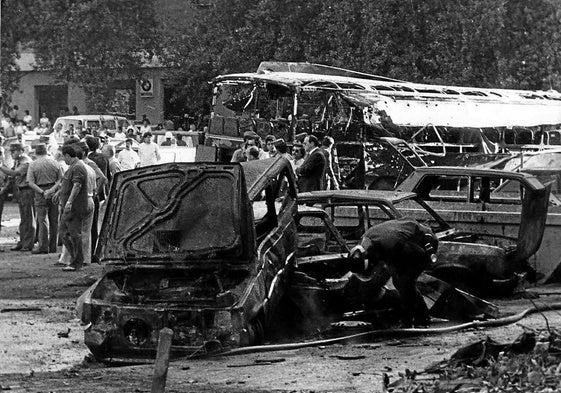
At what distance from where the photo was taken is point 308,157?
69.3ft

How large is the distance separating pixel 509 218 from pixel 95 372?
6419 millimetres

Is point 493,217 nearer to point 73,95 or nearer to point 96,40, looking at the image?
point 96,40

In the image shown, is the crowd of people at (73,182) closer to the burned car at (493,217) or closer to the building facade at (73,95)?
the burned car at (493,217)

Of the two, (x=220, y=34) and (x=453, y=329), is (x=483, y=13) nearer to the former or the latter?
(x=220, y=34)

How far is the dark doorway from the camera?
5447 centimetres

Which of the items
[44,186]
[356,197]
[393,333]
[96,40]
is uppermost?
[96,40]

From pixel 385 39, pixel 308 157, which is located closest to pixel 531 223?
pixel 308 157

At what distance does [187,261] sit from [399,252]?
1880 mm

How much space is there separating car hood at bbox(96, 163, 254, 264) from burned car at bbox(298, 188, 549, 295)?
2524 mm

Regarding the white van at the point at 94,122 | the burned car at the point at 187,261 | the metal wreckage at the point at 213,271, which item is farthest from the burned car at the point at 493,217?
the white van at the point at 94,122

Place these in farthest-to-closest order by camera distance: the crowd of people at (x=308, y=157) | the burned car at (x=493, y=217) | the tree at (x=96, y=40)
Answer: the tree at (x=96, y=40), the crowd of people at (x=308, y=157), the burned car at (x=493, y=217)

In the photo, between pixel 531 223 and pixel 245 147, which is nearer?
pixel 531 223

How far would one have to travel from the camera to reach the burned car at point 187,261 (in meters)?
11.0

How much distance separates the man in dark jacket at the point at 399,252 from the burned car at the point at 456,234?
160cm
